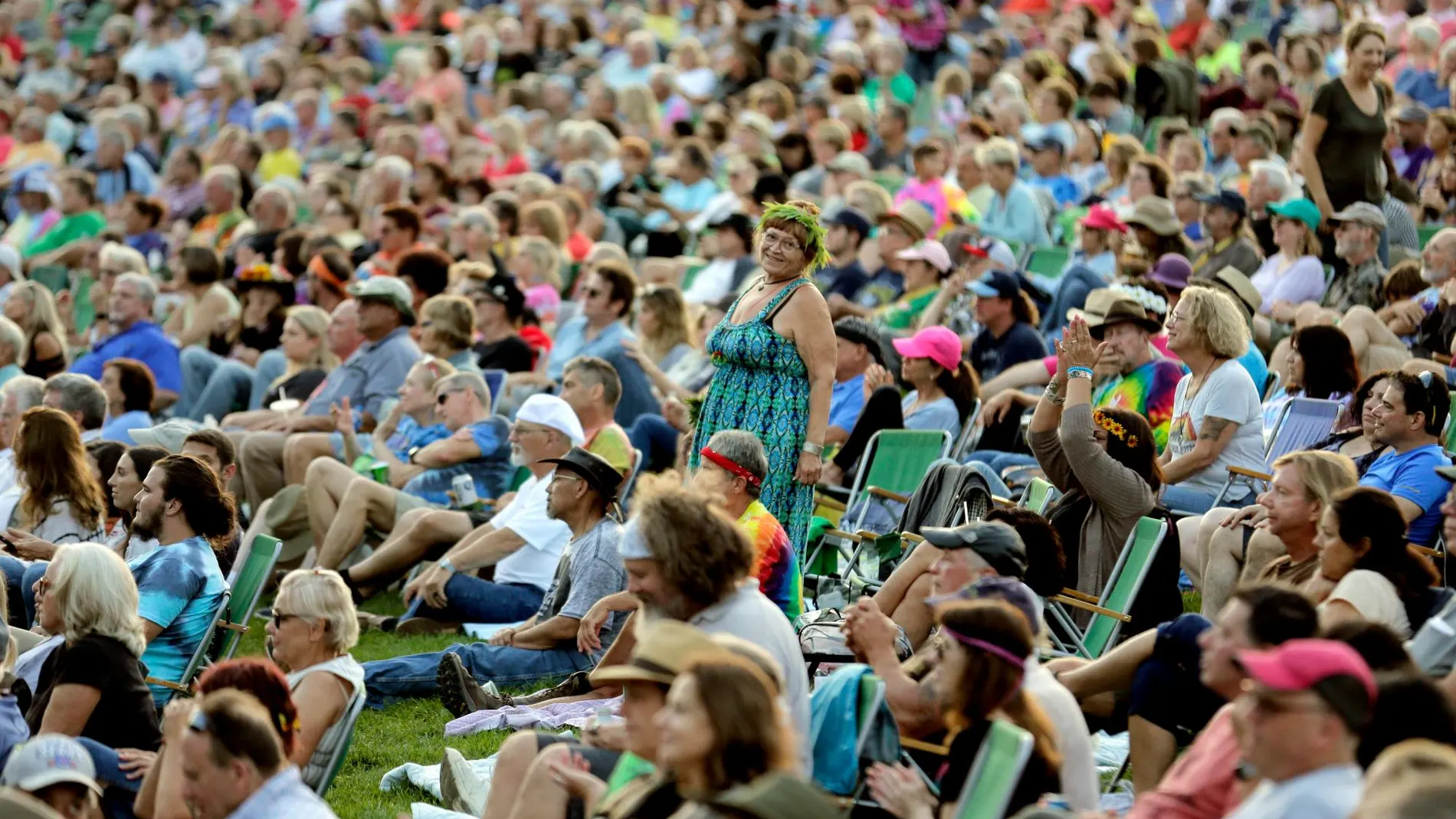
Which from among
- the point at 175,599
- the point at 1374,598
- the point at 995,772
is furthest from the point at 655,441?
the point at 995,772

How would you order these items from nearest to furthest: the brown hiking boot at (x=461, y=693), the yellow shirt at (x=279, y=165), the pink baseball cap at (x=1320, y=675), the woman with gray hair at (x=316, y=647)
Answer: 1. the pink baseball cap at (x=1320, y=675)
2. the woman with gray hair at (x=316, y=647)
3. the brown hiking boot at (x=461, y=693)
4. the yellow shirt at (x=279, y=165)

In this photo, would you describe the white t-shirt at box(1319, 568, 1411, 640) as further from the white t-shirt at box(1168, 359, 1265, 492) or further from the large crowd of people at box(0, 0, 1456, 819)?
the white t-shirt at box(1168, 359, 1265, 492)

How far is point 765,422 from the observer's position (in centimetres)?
759

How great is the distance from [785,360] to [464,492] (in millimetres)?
2641

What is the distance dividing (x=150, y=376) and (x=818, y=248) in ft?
15.3

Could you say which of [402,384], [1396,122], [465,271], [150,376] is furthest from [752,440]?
[1396,122]

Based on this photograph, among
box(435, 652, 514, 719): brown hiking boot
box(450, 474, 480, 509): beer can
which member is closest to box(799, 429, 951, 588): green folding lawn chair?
box(450, 474, 480, 509): beer can

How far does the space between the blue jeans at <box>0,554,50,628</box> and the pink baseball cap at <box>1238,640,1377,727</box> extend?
522cm

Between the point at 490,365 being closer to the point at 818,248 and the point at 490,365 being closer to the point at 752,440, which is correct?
the point at 818,248

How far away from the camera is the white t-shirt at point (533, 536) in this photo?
8.70 m

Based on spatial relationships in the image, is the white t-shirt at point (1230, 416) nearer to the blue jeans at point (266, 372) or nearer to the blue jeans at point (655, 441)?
the blue jeans at point (655, 441)

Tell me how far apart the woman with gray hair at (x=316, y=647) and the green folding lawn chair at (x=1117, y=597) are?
98.8 inches

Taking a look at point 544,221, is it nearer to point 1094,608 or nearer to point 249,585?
point 249,585

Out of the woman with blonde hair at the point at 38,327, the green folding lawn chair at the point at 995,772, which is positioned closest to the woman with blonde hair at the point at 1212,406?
the green folding lawn chair at the point at 995,772
